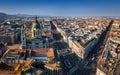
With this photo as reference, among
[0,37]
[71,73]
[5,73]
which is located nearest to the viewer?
A: [5,73]

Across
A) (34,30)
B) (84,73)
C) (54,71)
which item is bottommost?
(84,73)

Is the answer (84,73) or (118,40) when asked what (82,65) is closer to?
(84,73)

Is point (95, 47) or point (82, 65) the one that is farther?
point (95, 47)

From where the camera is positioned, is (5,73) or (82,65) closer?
(5,73)

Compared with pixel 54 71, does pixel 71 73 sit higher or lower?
lower

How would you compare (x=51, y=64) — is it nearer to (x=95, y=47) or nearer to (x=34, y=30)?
(x=34, y=30)

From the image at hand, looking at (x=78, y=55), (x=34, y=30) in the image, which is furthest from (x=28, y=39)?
(x=78, y=55)

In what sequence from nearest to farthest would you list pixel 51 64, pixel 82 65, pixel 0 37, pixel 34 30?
pixel 51 64, pixel 82 65, pixel 34 30, pixel 0 37

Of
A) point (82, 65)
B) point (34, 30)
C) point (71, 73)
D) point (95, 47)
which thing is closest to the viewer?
point (71, 73)

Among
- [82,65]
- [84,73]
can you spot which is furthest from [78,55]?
[84,73]
